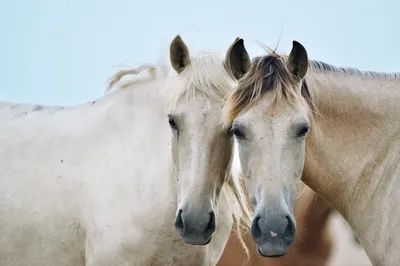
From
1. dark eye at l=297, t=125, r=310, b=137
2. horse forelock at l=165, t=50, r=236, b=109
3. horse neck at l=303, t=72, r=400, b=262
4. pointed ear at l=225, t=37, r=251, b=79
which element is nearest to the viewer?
dark eye at l=297, t=125, r=310, b=137

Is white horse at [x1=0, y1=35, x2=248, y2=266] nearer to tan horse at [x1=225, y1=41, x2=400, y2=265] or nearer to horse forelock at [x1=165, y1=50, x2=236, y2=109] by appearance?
horse forelock at [x1=165, y1=50, x2=236, y2=109]

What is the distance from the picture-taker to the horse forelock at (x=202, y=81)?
4434 millimetres

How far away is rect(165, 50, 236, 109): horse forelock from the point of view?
4.43m

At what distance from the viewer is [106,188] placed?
15.5 feet

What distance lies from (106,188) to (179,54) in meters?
1.19

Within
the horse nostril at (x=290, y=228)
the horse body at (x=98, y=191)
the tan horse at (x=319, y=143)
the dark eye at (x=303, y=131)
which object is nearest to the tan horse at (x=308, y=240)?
the horse body at (x=98, y=191)

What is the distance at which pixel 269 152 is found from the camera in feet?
12.6

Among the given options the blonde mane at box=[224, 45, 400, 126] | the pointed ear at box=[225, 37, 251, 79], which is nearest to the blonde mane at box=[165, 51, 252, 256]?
the pointed ear at box=[225, 37, 251, 79]

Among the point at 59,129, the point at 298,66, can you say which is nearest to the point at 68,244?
the point at 59,129

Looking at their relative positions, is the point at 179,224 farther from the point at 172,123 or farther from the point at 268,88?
the point at 268,88

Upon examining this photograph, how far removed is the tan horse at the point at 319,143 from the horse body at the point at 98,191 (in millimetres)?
881

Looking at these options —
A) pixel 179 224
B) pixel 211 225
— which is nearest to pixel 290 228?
pixel 211 225

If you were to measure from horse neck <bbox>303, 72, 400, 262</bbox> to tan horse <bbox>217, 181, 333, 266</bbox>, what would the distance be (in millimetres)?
2355

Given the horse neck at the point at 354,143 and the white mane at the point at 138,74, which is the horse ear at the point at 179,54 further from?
→ the horse neck at the point at 354,143
